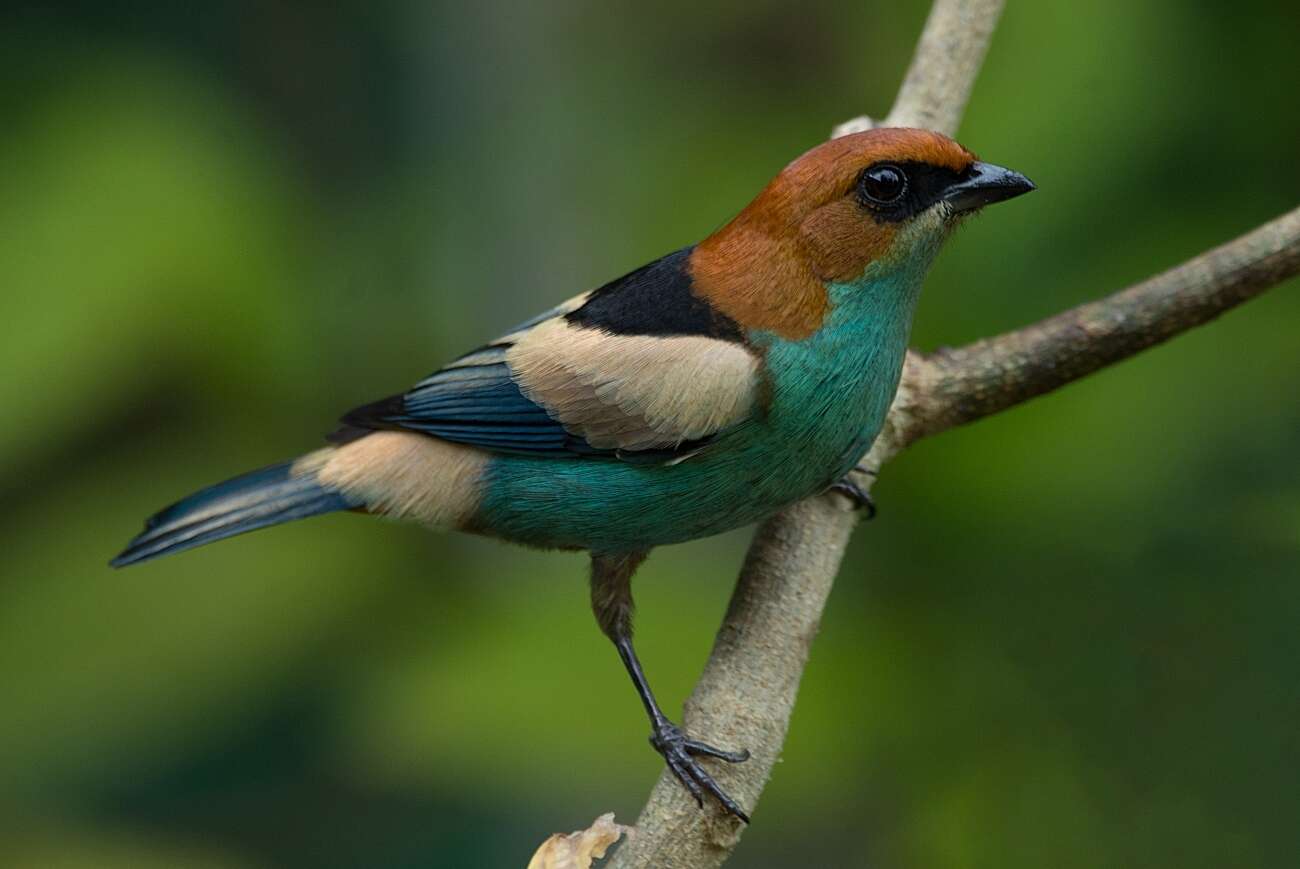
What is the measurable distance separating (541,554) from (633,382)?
1564mm

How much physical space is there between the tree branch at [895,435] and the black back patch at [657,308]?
52 cm

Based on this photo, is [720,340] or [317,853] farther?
[317,853]

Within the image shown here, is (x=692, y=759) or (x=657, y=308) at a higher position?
Answer: (x=657, y=308)

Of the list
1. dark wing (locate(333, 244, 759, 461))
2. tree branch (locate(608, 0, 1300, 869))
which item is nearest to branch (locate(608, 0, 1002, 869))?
tree branch (locate(608, 0, 1300, 869))

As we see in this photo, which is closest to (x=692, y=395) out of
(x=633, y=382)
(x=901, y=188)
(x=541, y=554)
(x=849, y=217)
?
(x=633, y=382)

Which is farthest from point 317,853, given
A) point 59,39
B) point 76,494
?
point 59,39

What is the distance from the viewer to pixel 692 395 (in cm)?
296

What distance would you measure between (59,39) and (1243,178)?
11.0ft

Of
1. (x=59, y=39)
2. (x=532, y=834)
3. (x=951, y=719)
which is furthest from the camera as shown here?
(x=59, y=39)

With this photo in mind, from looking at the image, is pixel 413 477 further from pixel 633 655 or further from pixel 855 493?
pixel 855 493

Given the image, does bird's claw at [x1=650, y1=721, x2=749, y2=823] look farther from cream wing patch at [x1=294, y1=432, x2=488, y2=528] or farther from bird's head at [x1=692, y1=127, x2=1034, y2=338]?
bird's head at [x1=692, y1=127, x2=1034, y2=338]

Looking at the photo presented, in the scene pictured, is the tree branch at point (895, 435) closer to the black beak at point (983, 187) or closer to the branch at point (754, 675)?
the branch at point (754, 675)

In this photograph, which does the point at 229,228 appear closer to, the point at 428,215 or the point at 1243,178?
the point at 428,215

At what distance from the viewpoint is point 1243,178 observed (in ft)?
12.7
